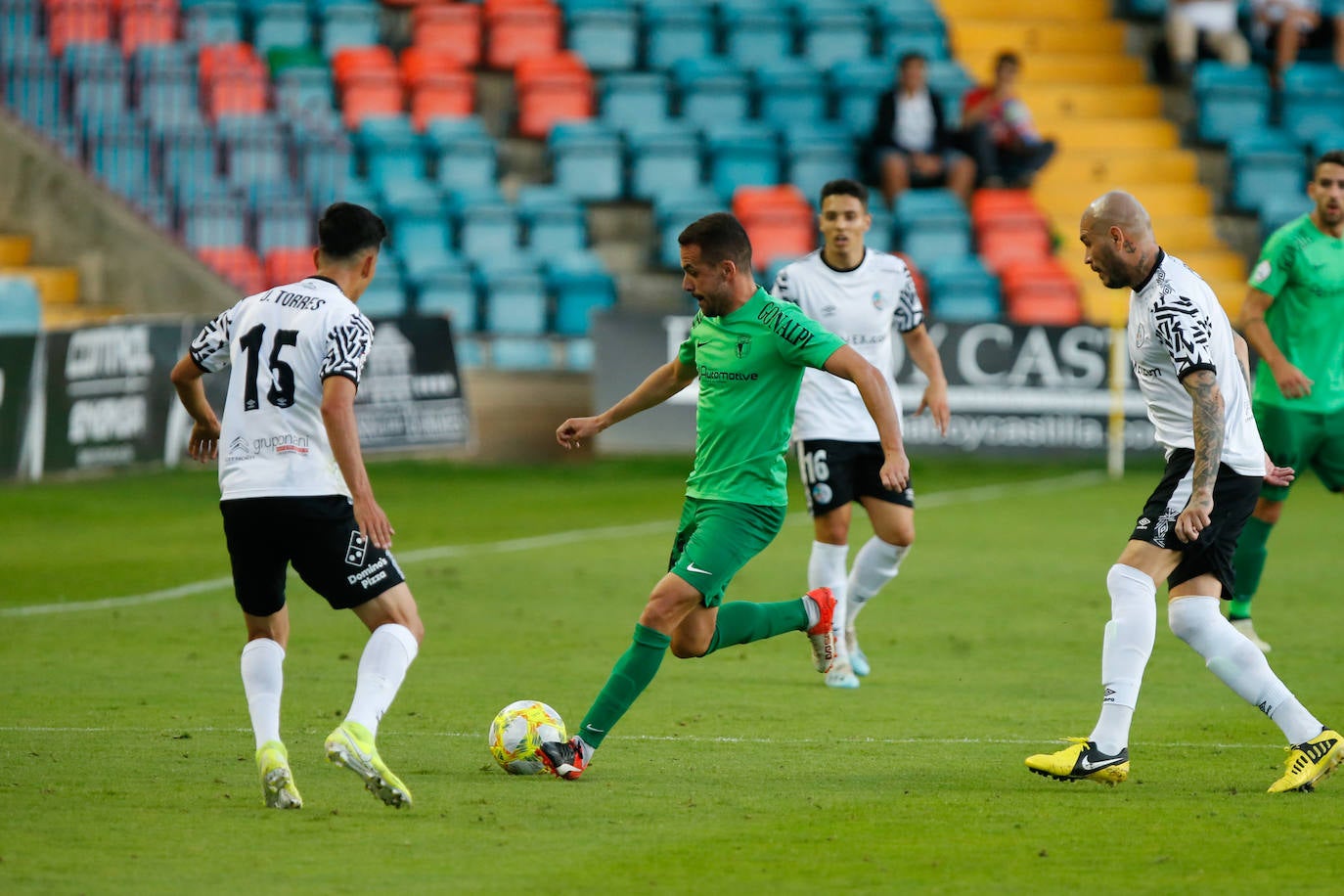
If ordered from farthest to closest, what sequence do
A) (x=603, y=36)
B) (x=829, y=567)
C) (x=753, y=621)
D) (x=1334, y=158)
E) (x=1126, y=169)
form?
1. (x=1126, y=169)
2. (x=603, y=36)
3. (x=1334, y=158)
4. (x=829, y=567)
5. (x=753, y=621)

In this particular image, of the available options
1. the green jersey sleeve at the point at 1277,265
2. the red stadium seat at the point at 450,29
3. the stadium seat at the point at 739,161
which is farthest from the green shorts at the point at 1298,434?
the red stadium seat at the point at 450,29

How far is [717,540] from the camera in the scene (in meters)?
6.92

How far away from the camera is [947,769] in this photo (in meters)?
6.92

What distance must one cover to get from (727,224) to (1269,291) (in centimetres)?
395

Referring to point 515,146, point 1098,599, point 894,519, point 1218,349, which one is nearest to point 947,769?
point 1218,349

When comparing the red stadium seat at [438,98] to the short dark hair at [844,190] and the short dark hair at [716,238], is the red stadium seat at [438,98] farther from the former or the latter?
the short dark hair at [716,238]

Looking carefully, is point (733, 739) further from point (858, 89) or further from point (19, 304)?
point (858, 89)

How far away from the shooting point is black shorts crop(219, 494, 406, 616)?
6188mm

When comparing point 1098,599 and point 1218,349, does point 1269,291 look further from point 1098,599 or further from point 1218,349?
point 1218,349

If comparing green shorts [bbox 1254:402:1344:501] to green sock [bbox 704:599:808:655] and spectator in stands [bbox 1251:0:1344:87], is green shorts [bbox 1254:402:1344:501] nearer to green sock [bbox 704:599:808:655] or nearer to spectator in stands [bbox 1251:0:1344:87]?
green sock [bbox 704:599:808:655]

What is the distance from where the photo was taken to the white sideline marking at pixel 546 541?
37.1ft

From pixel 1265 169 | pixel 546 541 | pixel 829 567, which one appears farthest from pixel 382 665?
pixel 1265 169

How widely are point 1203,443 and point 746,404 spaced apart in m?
1.60

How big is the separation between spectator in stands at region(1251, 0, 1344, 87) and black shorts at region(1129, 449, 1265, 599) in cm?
1897
